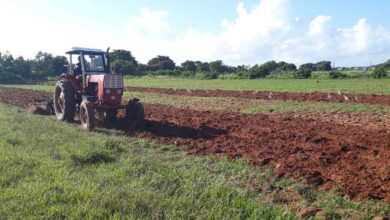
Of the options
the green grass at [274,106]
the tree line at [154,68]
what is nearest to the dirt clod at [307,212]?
the green grass at [274,106]

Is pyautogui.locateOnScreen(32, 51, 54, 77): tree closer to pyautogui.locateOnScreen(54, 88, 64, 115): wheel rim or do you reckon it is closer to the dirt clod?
pyautogui.locateOnScreen(54, 88, 64, 115): wheel rim

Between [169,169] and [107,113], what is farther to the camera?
[107,113]

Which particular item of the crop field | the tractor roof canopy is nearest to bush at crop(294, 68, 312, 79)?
the crop field

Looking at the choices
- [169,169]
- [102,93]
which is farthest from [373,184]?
[102,93]

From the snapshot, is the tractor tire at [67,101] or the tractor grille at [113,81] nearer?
the tractor grille at [113,81]

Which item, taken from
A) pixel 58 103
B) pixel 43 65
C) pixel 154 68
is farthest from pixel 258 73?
pixel 58 103

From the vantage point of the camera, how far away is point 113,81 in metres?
12.6

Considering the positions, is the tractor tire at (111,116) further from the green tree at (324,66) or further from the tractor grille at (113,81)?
the green tree at (324,66)

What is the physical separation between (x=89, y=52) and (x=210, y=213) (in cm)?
939

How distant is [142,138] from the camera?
11.0m

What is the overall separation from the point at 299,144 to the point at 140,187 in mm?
4479

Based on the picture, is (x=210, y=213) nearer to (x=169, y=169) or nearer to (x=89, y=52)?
(x=169, y=169)

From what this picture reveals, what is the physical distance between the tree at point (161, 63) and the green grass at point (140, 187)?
3344 inches

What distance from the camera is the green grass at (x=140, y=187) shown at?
5.45m
